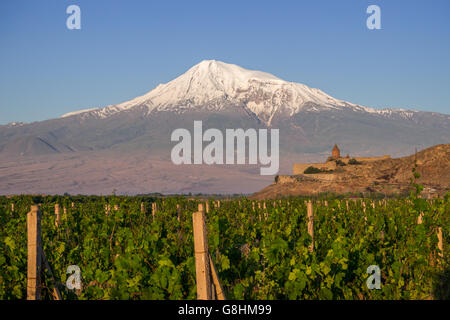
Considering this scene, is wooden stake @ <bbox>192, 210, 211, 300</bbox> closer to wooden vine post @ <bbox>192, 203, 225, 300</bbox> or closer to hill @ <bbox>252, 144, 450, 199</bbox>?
wooden vine post @ <bbox>192, 203, 225, 300</bbox>

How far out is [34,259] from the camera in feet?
20.8

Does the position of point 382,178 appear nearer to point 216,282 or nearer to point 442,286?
point 442,286

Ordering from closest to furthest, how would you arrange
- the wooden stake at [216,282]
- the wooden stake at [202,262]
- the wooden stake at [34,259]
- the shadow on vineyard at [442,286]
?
the wooden stake at [202,262]
the wooden stake at [216,282]
the wooden stake at [34,259]
the shadow on vineyard at [442,286]

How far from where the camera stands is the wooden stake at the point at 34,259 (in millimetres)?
6307

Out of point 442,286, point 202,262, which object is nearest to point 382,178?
point 442,286

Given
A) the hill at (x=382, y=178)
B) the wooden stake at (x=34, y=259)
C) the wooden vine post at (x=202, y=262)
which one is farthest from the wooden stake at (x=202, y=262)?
the hill at (x=382, y=178)

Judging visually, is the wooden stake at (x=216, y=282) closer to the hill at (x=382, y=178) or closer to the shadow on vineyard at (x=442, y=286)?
the shadow on vineyard at (x=442, y=286)

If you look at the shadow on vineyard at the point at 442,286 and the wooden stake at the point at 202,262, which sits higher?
the wooden stake at the point at 202,262

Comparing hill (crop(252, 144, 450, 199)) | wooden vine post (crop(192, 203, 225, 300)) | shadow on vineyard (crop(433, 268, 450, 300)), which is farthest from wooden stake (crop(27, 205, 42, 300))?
hill (crop(252, 144, 450, 199))

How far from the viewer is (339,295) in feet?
26.7

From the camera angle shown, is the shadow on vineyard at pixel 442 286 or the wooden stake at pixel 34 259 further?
the shadow on vineyard at pixel 442 286

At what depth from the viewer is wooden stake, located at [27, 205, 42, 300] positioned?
248 inches
